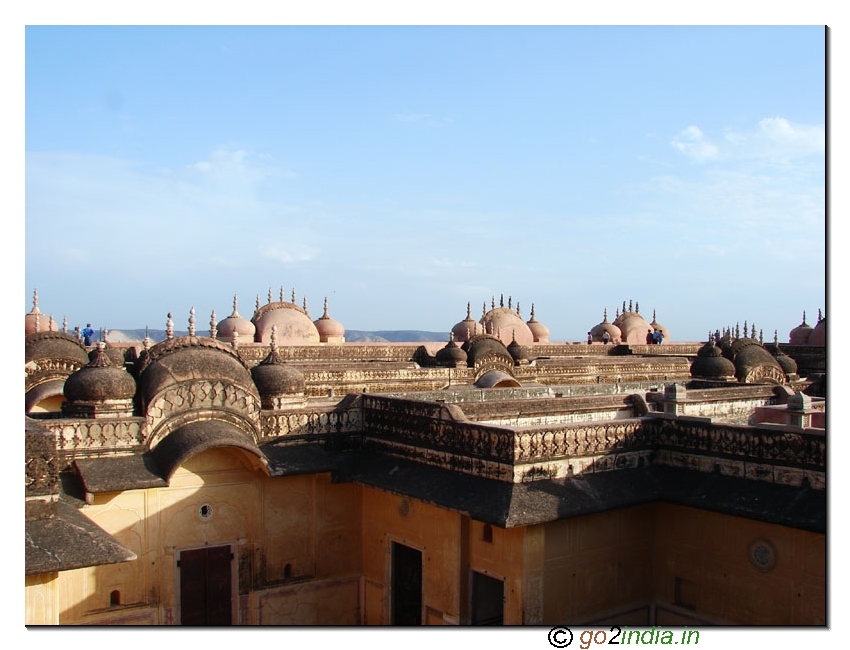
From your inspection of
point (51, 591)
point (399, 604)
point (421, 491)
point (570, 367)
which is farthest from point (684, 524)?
point (570, 367)

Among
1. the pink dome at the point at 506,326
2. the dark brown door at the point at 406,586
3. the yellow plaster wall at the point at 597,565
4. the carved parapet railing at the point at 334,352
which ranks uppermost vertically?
the pink dome at the point at 506,326

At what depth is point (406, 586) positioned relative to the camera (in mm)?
11773

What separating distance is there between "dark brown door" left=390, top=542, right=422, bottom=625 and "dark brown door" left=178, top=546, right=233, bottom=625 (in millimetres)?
2250

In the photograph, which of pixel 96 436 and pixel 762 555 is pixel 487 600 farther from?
pixel 96 436

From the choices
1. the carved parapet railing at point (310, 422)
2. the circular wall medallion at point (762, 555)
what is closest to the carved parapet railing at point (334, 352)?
the carved parapet railing at point (310, 422)

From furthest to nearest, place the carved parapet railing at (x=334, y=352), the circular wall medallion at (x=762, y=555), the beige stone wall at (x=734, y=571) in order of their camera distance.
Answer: the carved parapet railing at (x=334, y=352), the circular wall medallion at (x=762, y=555), the beige stone wall at (x=734, y=571)

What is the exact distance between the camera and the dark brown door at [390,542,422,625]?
11.6 meters

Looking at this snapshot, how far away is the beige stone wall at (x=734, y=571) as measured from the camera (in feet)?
30.4

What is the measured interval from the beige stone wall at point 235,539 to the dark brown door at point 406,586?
836 mm

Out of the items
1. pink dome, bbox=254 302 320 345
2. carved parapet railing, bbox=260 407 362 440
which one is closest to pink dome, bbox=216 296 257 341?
pink dome, bbox=254 302 320 345

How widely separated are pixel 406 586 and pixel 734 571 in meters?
4.34

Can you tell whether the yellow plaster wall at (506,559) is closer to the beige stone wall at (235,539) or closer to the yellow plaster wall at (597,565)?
the yellow plaster wall at (597,565)

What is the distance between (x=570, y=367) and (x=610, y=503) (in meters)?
15.0

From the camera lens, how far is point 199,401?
456 inches
